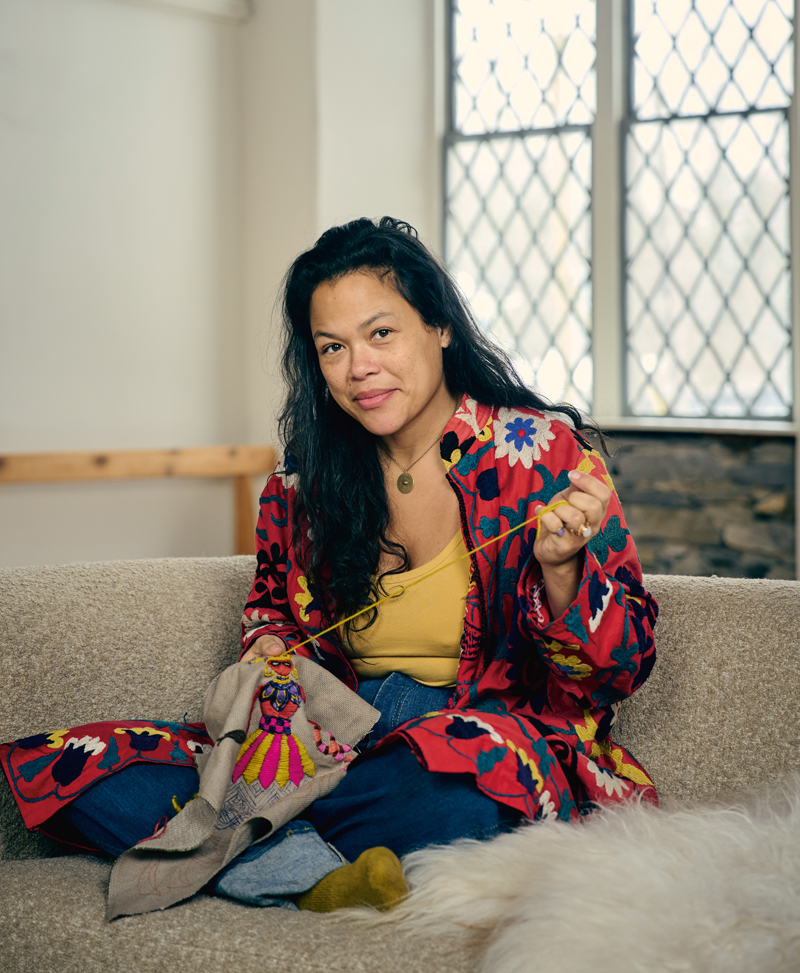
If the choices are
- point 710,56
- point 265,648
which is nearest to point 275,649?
point 265,648

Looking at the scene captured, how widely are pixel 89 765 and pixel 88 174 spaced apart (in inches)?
105

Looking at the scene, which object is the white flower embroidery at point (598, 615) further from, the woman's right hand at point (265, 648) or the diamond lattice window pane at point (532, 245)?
the diamond lattice window pane at point (532, 245)

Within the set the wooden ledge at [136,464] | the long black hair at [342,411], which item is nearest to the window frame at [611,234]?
the wooden ledge at [136,464]

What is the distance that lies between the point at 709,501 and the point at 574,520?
2.29m

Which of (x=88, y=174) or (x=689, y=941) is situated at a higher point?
(x=88, y=174)

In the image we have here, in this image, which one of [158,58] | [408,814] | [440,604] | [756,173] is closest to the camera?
[408,814]

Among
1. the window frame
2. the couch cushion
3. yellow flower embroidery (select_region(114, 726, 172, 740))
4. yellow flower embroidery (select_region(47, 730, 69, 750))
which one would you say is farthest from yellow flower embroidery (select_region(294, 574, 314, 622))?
the window frame

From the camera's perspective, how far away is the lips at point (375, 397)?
1.34 metres

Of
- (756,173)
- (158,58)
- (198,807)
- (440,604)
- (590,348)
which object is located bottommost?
(198,807)

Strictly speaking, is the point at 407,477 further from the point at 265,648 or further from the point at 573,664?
the point at 573,664

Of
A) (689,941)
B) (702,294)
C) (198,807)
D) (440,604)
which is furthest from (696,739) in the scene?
(702,294)

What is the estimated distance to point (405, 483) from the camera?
1.46 meters

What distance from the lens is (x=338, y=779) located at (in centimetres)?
118

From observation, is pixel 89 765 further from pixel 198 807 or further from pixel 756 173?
pixel 756 173
